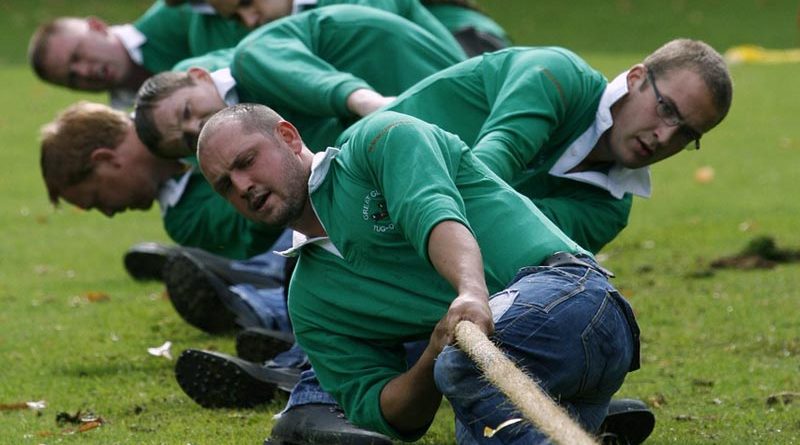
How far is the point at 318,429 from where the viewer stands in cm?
405

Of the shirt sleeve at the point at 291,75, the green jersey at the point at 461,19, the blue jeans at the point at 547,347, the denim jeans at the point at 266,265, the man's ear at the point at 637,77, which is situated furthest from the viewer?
the green jersey at the point at 461,19

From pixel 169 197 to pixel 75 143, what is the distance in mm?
449

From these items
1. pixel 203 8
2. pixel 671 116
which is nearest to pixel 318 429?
pixel 671 116

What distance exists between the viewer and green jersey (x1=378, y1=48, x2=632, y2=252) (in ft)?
14.3

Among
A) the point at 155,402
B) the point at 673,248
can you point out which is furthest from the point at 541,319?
the point at 673,248

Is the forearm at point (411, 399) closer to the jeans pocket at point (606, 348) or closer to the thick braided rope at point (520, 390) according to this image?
the jeans pocket at point (606, 348)

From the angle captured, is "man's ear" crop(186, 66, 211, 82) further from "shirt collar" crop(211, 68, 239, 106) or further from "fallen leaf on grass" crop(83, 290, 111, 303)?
"fallen leaf on grass" crop(83, 290, 111, 303)

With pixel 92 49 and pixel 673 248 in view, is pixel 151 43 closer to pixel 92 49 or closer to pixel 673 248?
pixel 92 49

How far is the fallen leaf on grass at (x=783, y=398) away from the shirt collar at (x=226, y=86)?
2259mm

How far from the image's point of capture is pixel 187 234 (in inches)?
242

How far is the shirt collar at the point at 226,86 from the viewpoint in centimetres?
542

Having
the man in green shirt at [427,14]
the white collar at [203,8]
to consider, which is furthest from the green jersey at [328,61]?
the white collar at [203,8]

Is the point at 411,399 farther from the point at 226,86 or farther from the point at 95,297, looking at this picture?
the point at 95,297

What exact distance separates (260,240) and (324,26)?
0.92m
